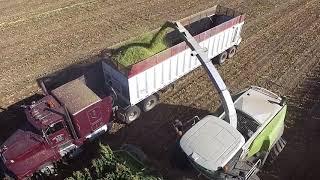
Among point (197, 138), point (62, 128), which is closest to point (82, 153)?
point (62, 128)

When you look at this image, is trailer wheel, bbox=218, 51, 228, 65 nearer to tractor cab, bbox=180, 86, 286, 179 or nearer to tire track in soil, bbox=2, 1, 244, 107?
tractor cab, bbox=180, 86, 286, 179

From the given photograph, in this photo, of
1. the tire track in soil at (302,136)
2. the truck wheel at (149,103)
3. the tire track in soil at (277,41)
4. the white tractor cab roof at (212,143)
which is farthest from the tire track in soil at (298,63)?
the white tractor cab roof at (212,143)

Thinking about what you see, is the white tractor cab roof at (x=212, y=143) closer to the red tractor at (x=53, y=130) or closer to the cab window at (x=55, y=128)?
the red tractor at (x=53, y=130)

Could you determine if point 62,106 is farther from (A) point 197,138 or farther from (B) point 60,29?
(B) point 60,29

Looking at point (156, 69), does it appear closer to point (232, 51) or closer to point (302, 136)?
point (232, 51)

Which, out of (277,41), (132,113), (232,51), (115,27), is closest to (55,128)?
(132,113)
